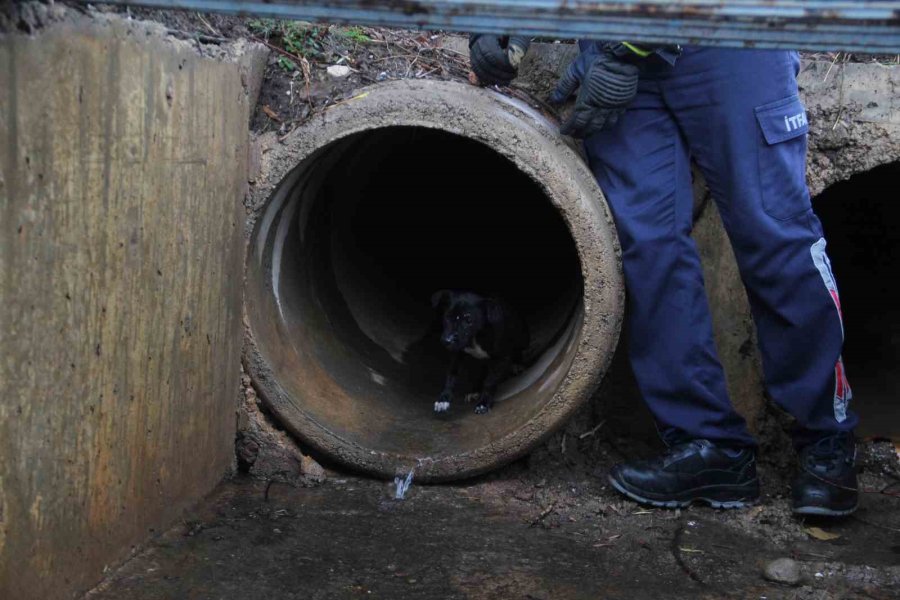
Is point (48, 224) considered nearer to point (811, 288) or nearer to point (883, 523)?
point (811, 288)

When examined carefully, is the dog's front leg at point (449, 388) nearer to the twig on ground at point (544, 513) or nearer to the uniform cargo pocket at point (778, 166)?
the twig on ground at point (544, 513)

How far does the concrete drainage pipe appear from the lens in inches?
140

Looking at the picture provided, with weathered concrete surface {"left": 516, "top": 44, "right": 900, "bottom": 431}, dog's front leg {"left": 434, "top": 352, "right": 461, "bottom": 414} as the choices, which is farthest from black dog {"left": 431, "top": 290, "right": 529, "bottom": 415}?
weathered concrete surface {"left": 516, "top": 44, "right": 900, "bottom": 431}

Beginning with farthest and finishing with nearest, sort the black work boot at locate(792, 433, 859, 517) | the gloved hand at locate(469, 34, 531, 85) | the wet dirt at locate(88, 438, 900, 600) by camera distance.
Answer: the gloved hand at locate(469, 34, 531, 85) < the black work boot at locate(792, 433, 859, 517) < the wet dirt at locate(88, 438, 900, 600)

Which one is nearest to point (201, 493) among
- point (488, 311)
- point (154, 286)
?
point (154, 286)

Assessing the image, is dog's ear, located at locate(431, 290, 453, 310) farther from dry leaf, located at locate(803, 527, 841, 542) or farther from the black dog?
dry leaf, located at locate(803, 527, 841, 542)

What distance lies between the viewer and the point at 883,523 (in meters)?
3.63

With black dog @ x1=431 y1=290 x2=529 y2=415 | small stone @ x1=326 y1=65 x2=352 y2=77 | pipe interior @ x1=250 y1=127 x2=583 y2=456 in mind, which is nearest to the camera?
small stone @ x1=326 y1=65 x2=352 y2=77

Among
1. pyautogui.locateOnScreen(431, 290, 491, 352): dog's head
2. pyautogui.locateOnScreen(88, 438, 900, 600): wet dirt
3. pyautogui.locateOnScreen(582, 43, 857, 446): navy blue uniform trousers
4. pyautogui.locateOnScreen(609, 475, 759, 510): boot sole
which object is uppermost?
pyautogui.locateOnScreen(582, 43, 857, 446): navy blue uniform trousers

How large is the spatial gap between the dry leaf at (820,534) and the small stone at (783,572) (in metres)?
0.36

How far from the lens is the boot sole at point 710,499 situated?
3.66 meters

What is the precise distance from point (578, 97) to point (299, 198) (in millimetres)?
1288

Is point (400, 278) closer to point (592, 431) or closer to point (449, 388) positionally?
point (449, 388)

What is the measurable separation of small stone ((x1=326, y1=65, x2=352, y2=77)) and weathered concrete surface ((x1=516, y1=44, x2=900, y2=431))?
65 cm
